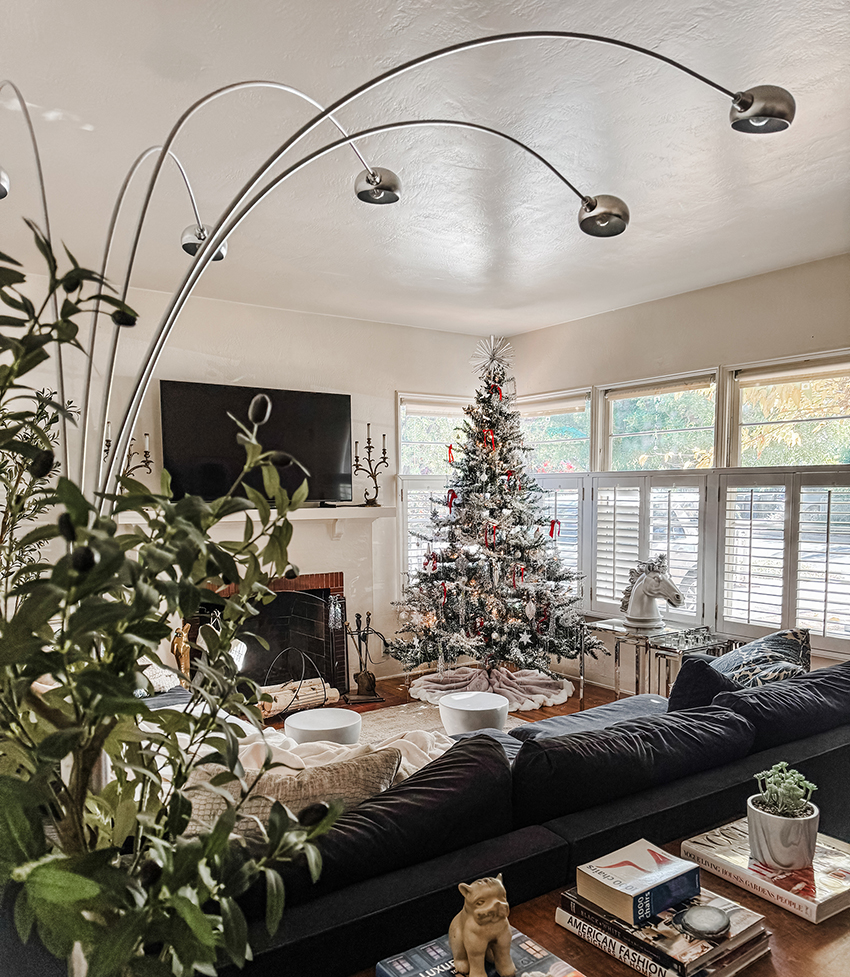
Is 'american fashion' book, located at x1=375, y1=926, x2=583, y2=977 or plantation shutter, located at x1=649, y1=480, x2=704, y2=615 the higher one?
plantation shutter, located at x1=649, y1=480, x2=704, y2=615

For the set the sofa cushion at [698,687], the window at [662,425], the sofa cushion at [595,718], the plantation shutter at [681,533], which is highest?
the window at [662,425]

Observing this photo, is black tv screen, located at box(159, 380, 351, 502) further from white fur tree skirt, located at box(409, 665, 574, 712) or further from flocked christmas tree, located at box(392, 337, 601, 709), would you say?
white fur tree skirt, located at box(409, 665, 574, 712)

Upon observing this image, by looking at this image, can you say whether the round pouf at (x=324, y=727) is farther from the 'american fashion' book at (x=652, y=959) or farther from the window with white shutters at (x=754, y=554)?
the window with white shutters at (x=754, y=554)

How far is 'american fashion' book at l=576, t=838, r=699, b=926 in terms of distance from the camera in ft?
4.12

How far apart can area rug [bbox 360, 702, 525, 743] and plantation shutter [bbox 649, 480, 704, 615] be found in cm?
144

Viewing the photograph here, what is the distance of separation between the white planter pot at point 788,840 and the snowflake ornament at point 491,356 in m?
4.42

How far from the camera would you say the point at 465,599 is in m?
5.34

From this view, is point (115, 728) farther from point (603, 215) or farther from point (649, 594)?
point (649, 594)

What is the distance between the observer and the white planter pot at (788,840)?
1.46m

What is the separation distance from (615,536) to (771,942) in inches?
165

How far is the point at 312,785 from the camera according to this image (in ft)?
5.45

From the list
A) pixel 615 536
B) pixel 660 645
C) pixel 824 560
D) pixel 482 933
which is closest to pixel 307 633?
pixel 615 536

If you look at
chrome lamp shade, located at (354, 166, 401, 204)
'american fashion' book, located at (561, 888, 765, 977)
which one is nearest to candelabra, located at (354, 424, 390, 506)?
chrome lamp shade, located at (354, 166, 401, 204)

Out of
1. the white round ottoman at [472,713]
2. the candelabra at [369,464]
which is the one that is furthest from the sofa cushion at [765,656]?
the candelabra at [369,464]
